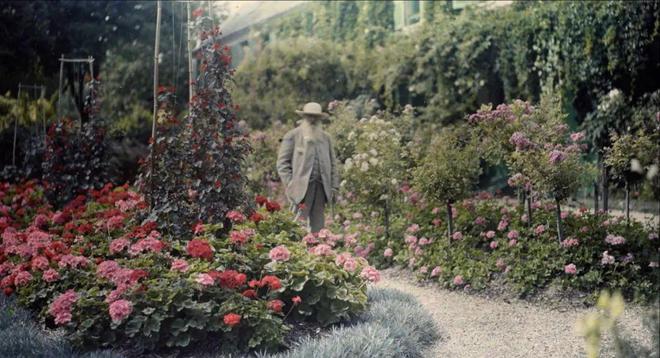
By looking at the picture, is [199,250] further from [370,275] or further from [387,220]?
[387,220]

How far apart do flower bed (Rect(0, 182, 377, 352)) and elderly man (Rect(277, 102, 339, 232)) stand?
1.23m

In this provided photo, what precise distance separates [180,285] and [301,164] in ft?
10.5

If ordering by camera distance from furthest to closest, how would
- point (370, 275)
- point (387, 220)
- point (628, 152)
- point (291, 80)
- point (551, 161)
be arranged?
point (291, 80), point (387, 220), point (628, 152), point (551, 161), point (370, 275)

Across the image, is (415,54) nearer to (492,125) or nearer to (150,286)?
(492,125)

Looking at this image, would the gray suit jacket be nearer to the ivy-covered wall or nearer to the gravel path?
the gravel path

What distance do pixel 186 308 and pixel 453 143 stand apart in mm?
4417

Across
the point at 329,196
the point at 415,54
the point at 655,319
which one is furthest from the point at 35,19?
the point at 655,319

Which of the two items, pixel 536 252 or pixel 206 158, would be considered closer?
→ pixel 206 158

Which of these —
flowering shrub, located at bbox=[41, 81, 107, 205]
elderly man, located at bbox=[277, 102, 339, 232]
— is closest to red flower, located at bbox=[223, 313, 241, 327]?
elderly man, located at bbox=[277, 102, 339, 232]

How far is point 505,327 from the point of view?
5781mm

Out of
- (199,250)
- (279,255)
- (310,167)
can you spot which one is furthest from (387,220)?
(199,250)

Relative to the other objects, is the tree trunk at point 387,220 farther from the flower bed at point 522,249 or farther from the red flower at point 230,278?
the red flower at point 230,278

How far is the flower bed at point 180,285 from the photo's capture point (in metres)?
4.45

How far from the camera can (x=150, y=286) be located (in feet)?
15.2
